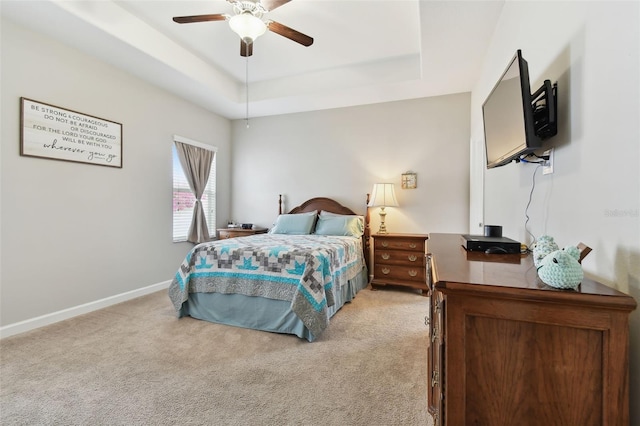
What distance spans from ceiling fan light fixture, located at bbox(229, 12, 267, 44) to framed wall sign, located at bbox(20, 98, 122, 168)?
2.01m

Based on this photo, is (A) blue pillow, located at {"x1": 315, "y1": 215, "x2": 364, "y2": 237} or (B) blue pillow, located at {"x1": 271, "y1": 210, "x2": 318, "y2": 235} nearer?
(A) blue pillow, located at {"x1": 315, "y1": 215, "x2": 364, "y2": 237}

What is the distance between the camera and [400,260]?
3.81 m

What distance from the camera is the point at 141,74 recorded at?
11.4 ft

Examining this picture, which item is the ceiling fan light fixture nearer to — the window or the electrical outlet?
the electrical outlet

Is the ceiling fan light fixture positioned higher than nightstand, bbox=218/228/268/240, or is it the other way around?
the ceiling fan light fixture

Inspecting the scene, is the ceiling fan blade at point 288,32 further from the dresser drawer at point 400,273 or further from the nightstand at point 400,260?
the dresser drawer at point 400,273

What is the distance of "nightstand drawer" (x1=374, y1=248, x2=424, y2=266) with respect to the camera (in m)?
3.74

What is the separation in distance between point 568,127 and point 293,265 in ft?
6.69

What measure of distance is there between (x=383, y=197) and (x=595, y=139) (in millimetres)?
3051

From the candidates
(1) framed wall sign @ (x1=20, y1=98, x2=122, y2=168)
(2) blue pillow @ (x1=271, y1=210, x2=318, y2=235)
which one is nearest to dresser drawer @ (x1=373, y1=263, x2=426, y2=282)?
(2) blue pillow @ (x1=271, y1=210, x2=318, y2=235)

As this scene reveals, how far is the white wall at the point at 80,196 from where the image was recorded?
100 inches

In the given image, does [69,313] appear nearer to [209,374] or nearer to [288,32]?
[209,374]

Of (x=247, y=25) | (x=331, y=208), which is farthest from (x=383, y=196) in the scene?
(x=247, y=25)

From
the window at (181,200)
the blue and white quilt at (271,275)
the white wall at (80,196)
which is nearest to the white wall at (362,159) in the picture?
the window at (181,200)
